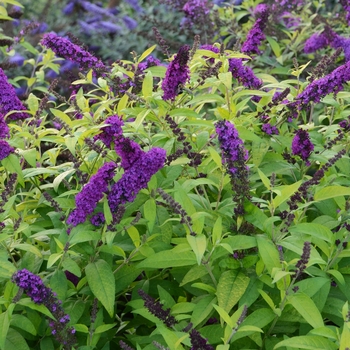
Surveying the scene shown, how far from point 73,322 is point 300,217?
0.94 m

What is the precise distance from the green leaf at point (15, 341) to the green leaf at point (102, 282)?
1.02 feet

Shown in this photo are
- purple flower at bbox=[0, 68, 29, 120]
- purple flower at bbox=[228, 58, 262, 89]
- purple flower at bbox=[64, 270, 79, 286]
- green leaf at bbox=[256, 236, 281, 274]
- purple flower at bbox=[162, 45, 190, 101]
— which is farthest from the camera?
purple flower at bbox=[228, 58, 262, 89]

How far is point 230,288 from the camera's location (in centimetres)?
210

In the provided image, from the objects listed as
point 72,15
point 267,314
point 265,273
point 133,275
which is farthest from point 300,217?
point 72,15

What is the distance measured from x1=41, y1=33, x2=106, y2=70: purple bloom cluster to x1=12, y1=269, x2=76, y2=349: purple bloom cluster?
1160 millimetres

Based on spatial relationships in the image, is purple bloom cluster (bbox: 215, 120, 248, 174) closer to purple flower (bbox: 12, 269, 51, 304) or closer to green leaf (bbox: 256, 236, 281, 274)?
green leaf (bbox: 256, 236, 281, 274)

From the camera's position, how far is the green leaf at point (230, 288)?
6.75ft

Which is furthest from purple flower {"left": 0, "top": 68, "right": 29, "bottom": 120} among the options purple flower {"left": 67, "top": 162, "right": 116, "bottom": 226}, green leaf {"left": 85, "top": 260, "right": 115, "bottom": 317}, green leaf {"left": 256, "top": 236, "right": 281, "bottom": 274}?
green leaf {"left": 256, "top": 236, "right": 281, "bottom": 274}

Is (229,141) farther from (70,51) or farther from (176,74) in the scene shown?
(70,51)

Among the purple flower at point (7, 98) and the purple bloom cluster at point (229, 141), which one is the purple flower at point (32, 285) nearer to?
the purple bloom cluster at point (229, 141)

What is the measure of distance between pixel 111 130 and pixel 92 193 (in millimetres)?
267

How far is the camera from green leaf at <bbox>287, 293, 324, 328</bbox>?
1926 mm

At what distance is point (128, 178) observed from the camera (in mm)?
2008

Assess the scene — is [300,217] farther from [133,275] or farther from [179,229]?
[133,275]
